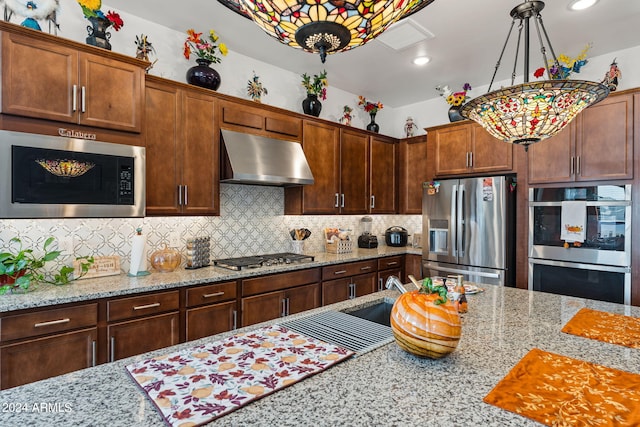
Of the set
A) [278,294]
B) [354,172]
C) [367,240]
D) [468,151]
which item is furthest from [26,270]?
[468,151]

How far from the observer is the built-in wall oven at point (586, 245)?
9.27ft

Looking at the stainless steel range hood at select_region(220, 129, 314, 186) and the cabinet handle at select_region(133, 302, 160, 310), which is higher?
the stainless steel range hood at select_region(220, 129, 314, 186)

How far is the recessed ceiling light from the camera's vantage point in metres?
2.44

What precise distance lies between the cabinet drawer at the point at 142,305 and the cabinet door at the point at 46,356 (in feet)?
0.46

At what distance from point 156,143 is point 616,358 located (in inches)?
111

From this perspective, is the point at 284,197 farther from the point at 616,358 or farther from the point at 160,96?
the point at 616,358

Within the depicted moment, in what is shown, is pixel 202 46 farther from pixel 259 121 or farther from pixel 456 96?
pixel 456 96

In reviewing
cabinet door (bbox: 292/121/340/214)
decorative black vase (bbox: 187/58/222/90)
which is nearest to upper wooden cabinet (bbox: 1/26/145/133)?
decorative black vase (bbox: 187/58/222/90)

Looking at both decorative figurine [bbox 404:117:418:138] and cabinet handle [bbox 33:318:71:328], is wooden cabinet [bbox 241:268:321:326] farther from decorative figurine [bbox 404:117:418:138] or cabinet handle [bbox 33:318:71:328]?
decorative figurine [bbox 404:117:418:138]

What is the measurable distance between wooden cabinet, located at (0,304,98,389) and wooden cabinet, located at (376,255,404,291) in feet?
9.07

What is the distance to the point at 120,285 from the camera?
7.20ft

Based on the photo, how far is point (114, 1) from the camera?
8.39 feet

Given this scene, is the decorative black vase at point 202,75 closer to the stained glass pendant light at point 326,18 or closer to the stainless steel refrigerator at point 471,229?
the stained glass pendant light at point 326,18

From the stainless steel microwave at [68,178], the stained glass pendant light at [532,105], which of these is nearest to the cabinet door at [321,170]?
the stainless steel microwave at [68,178]
